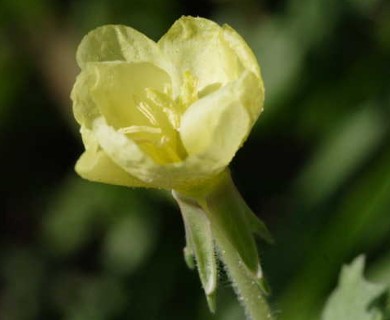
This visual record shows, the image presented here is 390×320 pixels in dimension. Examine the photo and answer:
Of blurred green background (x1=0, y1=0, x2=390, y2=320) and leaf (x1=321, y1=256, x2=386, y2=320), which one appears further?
blurred green background (x1=0, y1=0, x2=390, y2=320)

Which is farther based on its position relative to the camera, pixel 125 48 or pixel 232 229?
pixel 125 48

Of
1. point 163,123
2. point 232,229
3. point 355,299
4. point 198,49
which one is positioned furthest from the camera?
point 355,299

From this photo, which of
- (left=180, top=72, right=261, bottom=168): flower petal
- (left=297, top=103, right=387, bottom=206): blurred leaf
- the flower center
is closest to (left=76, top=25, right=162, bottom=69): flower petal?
the flower center

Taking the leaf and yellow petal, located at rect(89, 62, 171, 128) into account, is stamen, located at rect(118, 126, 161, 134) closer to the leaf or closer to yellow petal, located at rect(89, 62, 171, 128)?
yellow petal, located at rect(89, 62, 171, 128)

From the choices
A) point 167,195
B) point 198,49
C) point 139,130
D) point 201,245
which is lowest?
point 167,195

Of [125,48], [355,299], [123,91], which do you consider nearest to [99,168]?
[123,91]

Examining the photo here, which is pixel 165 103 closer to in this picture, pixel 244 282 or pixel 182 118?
pixel 182 118
